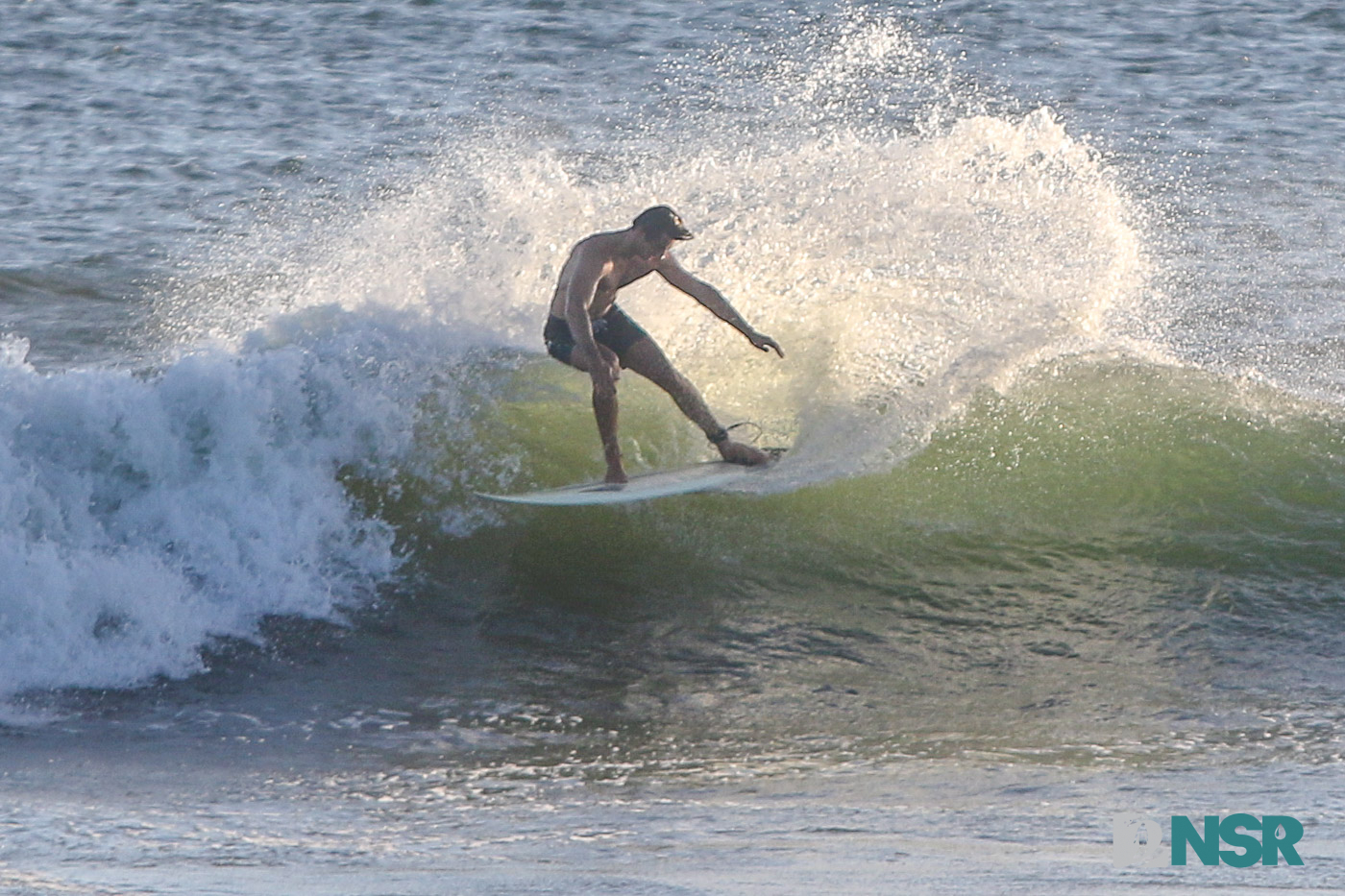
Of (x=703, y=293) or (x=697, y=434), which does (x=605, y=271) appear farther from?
(x=697, y=434)

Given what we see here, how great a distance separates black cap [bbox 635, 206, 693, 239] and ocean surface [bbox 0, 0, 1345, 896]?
1579 millimetres

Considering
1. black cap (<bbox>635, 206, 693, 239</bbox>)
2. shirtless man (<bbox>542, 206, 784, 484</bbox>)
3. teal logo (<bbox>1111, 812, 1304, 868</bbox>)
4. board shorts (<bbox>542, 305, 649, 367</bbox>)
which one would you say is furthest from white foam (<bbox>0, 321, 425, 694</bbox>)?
teal logo (<bbox>1111, 812, 1304, 868</bbox>)

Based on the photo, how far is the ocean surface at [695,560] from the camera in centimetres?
523

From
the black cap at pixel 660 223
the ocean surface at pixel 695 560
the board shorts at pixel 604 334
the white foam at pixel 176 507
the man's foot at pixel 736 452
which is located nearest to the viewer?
the ocean surface at pixel 695 560

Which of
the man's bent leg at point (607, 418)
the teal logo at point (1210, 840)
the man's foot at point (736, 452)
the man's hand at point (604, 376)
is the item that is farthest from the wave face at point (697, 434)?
the teal logo at point (1210, 840)

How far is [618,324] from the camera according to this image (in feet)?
26.8

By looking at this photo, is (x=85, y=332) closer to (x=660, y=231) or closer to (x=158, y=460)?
(x=158, y=460)

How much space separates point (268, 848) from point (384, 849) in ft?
1.23

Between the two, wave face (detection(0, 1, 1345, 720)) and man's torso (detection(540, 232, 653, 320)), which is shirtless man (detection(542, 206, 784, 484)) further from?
wave face (detection(0, 1, 1345, 720))

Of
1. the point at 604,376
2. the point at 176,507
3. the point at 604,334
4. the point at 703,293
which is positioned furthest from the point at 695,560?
the point at 176,507

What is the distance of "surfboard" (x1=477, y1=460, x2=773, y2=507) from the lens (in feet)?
25.8

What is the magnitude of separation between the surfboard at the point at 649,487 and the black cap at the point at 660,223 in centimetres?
130

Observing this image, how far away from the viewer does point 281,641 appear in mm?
7352

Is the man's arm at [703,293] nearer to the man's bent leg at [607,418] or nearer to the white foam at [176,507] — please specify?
the man's bent leg at [607,418]
